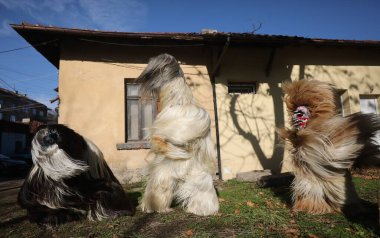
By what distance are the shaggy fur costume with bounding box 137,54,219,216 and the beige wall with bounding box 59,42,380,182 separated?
3.87m

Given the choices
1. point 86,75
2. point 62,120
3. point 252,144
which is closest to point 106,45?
point 86,75

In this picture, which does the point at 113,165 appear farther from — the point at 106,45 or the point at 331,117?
the point at 331,117

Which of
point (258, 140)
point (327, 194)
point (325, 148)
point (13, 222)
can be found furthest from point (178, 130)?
point (258, 140)

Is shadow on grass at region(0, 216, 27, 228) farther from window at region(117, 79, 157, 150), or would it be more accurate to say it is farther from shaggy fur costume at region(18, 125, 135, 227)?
window at region(117, 79, 157, 150)

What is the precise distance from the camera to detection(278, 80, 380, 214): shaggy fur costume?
2.80m

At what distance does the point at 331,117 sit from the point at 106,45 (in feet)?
20.0

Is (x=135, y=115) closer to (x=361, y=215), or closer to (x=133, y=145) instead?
(x=133, y=145)

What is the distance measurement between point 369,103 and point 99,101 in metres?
8.50

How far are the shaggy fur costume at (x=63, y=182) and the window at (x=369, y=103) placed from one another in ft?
28.6

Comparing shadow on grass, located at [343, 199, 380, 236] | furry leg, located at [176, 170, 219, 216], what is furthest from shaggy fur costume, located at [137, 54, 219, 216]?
shadow on grass, located at [343, 199, 380, 236]

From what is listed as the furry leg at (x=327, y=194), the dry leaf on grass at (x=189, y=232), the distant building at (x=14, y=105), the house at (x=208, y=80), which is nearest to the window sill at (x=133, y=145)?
the house at (x=208, y=80)

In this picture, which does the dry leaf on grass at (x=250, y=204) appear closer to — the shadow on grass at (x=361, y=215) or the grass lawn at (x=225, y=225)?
the grass lawn at (x=225, y=225)

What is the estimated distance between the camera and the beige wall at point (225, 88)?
23.0 feet

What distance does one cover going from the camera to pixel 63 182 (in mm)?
2727
